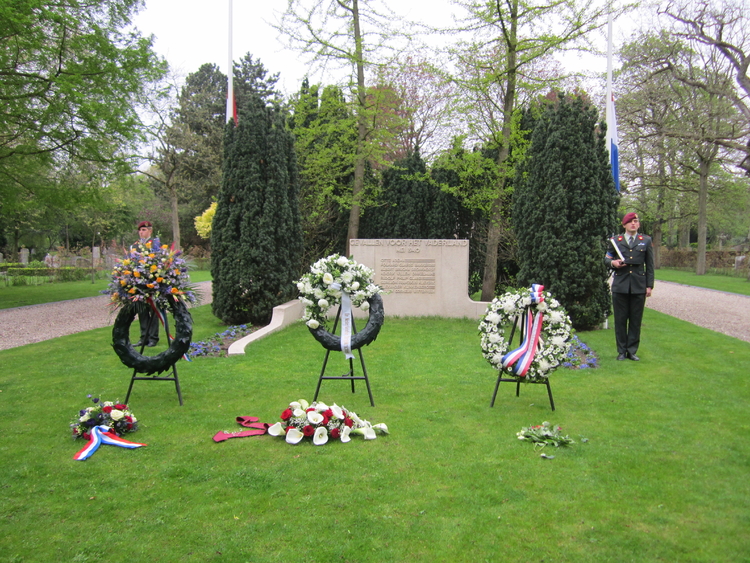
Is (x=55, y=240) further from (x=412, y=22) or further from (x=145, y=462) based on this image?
(x=145, y=462)

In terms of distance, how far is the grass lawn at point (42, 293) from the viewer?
15828 millimetres

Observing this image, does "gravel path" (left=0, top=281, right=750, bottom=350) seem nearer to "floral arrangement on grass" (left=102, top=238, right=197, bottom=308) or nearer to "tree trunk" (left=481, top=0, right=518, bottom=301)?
"floral arrangement on grass" (left=102, top=238, right=197, bottom=308)

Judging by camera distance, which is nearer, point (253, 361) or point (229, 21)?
point (253, 361)

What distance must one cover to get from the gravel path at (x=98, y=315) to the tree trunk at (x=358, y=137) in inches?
197

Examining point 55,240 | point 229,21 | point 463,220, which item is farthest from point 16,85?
point 55,240

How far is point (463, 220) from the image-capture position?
50.3 ft

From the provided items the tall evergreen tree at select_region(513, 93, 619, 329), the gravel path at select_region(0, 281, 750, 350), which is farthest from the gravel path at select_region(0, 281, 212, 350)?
the tall evergreen tree at select_region(513, 93, 619, 329)

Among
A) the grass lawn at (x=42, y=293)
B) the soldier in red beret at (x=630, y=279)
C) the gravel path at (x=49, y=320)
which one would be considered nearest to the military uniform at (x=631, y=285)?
the soldier in red beret at (x=630, y=279)

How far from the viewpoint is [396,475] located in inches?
155

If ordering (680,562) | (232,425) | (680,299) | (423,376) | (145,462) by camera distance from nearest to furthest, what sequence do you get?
(680,562) → (145,462) → (232,425) → (423,376) → (680,299)

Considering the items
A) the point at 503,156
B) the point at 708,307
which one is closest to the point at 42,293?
the point at 503,156

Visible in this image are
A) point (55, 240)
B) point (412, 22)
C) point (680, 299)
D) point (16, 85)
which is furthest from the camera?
point (55, 240)

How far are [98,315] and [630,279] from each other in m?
12.1

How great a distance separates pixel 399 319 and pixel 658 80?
21523 millimetres
